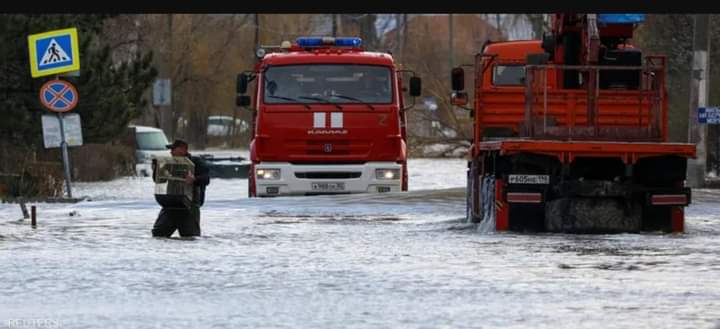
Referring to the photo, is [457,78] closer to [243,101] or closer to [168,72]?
[243,101]

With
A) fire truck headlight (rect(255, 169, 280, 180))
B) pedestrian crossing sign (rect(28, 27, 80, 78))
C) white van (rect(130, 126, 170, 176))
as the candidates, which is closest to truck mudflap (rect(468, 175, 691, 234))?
fire truck headlight (rect(255, 169, 280, 180))

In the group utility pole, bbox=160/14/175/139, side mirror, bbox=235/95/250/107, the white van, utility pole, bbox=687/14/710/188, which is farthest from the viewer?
utility pole, bbox=160/14/175/139

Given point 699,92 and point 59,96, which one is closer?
point 59,96

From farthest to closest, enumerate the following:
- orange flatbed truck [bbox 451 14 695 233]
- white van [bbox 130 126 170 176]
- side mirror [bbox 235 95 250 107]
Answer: white van [bbox 130 126 170 176], side mirror [bbox 235 95 250 107], orange flatbed truck [bbox 451 14 695 233]

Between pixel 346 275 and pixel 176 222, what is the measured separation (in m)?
5.80

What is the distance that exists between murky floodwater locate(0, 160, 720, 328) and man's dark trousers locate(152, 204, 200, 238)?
1.18 ft

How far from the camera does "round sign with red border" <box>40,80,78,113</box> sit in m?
31.3

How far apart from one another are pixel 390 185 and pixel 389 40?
7629cm

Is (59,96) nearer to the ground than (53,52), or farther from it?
nearer to the ground

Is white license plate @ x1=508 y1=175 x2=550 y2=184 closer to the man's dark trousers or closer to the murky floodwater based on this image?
the murky floodwater

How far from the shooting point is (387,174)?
29922 millimetres

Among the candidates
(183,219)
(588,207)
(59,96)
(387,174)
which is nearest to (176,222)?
(183,219)

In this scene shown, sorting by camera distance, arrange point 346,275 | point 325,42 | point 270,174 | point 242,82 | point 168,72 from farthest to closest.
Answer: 1. point 168,72
2. point 325,42
3. point 242,82
4. point 270,174
5. point 346,275

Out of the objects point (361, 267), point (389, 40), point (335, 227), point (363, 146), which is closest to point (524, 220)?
point (335, 227)
